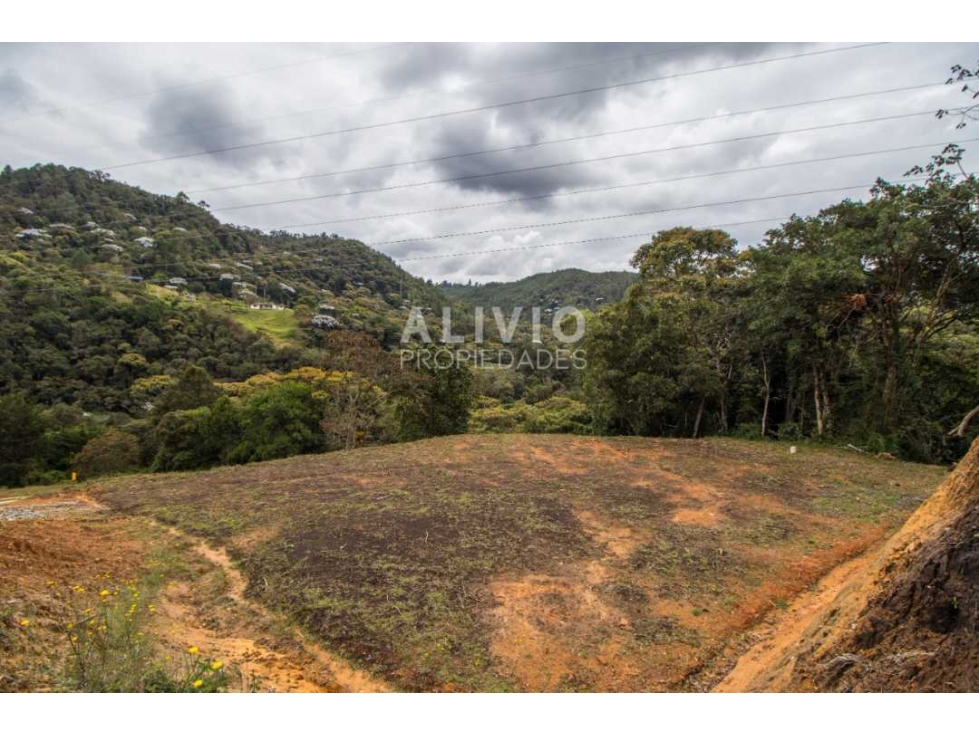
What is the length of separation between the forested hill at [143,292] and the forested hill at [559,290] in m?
20.2

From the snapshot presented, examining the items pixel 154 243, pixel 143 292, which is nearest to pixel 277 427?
pixel 143 292

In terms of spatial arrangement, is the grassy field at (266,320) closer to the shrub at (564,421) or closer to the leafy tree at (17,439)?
the leafy tree at (17,439)

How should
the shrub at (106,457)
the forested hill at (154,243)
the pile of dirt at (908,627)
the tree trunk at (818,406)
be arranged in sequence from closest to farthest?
the pile of dirt at (908,627)
the tree trunk at (818,406)
the shrub at (106,457)
the forested hill at (154,243)

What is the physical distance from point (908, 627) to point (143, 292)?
213 ft

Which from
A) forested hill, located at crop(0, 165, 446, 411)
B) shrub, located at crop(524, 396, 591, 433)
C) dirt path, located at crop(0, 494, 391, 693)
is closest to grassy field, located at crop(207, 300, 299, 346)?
forested hill, located at crop(0, 165, 446, 411)

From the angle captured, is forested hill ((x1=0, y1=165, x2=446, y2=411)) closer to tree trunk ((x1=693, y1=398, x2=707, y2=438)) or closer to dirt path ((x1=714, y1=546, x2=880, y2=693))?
tree trunk ((x1=693, y1=398, x2=707, y2=438))

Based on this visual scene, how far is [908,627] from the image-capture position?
Answer: 8.97 ft

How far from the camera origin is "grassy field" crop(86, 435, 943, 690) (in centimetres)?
392

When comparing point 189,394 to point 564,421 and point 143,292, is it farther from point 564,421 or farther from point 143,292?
point 143,292

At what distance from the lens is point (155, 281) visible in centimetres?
6000

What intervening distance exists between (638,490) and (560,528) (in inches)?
99.5

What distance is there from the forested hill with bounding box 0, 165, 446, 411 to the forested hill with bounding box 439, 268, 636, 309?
2021 centimetres

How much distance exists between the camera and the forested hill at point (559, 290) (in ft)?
256

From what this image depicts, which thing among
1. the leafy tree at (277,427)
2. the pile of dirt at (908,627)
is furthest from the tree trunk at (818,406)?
the leafy tree at (277,427)
